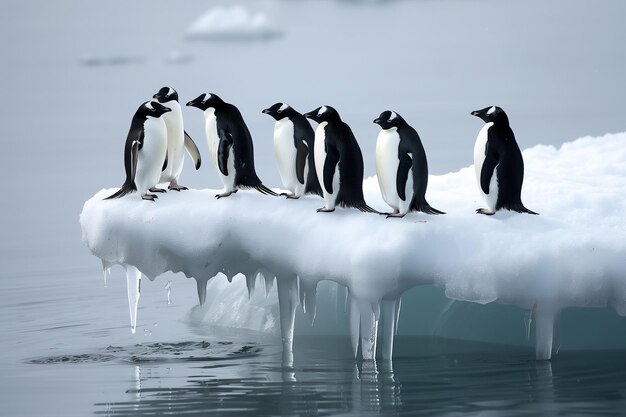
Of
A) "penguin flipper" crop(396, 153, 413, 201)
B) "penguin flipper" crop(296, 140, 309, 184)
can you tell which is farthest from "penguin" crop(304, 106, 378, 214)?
"penguin flipper" crop(396, 153, 413, 201)

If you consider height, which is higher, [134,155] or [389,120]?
[389,120]

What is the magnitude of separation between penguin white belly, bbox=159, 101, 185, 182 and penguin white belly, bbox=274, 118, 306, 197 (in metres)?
0.85

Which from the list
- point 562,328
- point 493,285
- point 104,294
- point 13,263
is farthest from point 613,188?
point 13,263

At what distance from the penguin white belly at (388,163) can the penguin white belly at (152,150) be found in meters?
1.69

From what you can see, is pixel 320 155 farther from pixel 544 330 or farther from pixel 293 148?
pixel 544 330

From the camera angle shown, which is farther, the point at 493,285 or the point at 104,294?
the point at 104,294

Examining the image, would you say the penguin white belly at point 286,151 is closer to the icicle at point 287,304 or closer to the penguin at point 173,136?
the icicle at point 287,304

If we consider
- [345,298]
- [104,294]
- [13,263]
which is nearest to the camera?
[345,298]

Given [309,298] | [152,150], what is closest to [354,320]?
[309,298]

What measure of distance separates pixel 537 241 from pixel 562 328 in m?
1.17

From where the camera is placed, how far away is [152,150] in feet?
33.9

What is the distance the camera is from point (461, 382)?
9.25 meters

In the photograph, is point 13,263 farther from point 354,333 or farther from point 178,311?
point 354,333

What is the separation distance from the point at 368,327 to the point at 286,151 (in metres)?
1.58
